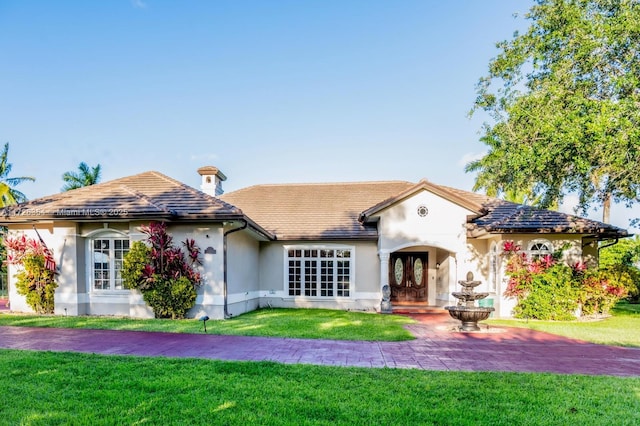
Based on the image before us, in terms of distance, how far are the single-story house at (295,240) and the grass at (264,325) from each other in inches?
38.6

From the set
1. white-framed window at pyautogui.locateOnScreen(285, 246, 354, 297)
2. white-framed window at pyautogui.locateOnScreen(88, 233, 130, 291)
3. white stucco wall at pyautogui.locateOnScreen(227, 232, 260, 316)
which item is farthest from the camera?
white-framed window at pyautogui.locateOnScreen(285, 246, 354, 297)

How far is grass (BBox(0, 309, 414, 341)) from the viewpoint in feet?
31.1

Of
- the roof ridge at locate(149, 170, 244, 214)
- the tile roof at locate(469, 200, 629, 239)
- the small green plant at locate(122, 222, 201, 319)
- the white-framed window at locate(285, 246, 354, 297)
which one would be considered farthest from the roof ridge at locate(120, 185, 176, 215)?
the tile roof at locate(469, 200, 629, 239)

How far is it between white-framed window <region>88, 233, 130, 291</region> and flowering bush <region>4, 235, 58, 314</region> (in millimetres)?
1232

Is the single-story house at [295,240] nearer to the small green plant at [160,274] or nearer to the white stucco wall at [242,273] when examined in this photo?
the white stucco wall at [242,273]

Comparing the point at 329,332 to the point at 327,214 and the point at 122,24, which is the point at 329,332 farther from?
the point at 122,24

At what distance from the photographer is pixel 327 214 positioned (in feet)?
56.5

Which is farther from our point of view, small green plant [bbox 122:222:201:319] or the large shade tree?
small green plant [bbox 122:222:201:319]

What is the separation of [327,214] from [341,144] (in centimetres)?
486

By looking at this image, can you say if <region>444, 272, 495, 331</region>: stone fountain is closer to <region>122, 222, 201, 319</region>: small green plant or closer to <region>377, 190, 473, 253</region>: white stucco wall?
<region>377, 190, 473, 253</region>: white stucco wall

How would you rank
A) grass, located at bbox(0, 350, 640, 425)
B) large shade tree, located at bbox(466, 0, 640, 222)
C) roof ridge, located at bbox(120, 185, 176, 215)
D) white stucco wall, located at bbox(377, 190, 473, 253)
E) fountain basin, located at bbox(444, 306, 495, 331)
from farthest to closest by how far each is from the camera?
white stucco wall, located at bbox(377, 190, 473, 253) < roof ridge, located at bbox(120, 185, 176, 215) < fountain basin, located at bbox(444, 306, 495, 331) < large shade tree, located at bbox(466, 0, 640, 222) < grass, located at bbox(0, 350, 640, 425)

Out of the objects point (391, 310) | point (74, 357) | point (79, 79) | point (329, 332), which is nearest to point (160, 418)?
point (74, 357)

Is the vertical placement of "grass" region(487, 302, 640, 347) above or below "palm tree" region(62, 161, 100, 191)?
below

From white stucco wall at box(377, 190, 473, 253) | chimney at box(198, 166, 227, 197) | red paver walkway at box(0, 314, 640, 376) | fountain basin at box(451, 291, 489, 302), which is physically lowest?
red paver walkway at box(0, 314, 640, 376)
